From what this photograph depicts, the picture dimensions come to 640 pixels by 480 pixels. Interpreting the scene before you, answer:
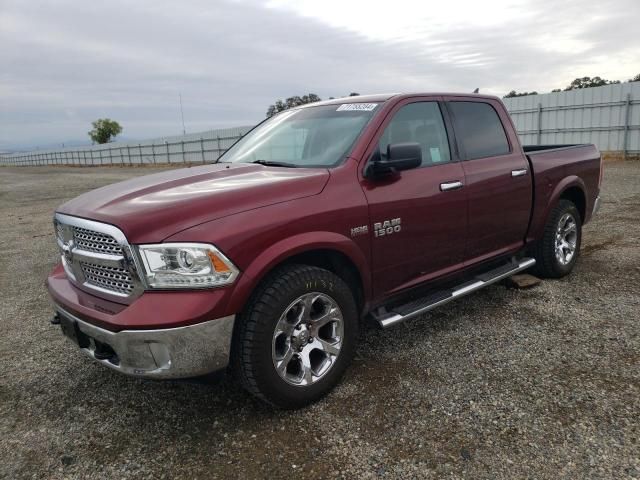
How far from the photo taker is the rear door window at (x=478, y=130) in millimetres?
3885

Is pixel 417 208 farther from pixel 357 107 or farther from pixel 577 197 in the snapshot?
pixel 577 197

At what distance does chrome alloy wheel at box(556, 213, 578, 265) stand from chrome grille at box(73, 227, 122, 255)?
4.04 m

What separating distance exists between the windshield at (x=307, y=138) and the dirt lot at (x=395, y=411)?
1473mm

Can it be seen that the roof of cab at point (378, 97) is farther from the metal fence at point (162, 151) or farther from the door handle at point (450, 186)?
the metal fence at point (162, 151)

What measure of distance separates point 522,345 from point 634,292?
1.68 meters

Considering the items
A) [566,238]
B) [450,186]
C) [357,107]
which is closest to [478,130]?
[450,186]

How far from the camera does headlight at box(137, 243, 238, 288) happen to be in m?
2.36

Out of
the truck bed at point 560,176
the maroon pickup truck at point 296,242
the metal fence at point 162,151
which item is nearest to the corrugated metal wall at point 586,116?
the metal fence at point 162,151

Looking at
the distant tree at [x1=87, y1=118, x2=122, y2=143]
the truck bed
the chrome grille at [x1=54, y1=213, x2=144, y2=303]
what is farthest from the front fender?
the distant tree at [x1=87, y1=118, x2=122, y2=143]

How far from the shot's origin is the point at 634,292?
4391 mm

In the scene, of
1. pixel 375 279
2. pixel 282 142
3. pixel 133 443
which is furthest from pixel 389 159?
pixel 133 443

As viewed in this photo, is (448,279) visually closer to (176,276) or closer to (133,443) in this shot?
(176,276)

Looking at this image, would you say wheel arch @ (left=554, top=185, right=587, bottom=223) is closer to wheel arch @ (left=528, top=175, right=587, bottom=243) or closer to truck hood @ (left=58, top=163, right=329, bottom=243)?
wheel arch @ (left=528, top=175, right=587, bottom=243)

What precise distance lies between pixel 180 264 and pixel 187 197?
17.1 inches
